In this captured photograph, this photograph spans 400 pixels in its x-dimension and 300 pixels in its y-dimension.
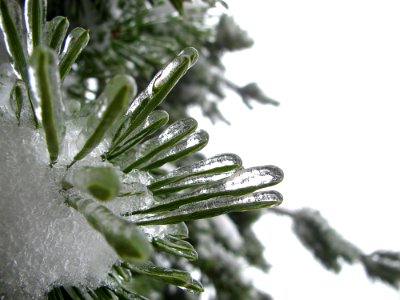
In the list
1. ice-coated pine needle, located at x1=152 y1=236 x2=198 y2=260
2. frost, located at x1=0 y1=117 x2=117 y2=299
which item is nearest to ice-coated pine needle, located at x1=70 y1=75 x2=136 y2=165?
frost, located at x1=0 y1=117 x2=117 y2=299

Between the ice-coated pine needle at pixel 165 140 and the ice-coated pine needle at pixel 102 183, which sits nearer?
the ice-coated pine needle at pixel 102 183

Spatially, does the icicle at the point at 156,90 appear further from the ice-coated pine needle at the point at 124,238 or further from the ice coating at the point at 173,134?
the ice-coated pine needle at the point at 124,238

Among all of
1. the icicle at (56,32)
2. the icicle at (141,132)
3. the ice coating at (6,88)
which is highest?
the icicle at (56,32)

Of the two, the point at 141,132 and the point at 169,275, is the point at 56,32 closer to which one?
the point at 141,132

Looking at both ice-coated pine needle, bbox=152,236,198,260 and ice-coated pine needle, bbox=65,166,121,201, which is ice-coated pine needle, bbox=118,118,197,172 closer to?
ice-coated pine needle, bbox=152,236,198,260

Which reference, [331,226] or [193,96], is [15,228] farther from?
[331,226]

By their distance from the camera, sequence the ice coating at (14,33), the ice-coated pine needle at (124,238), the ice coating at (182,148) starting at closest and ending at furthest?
the ice-coated pine needle at (124,238), the ice coating at (14,33), the ice coating at (182,148)

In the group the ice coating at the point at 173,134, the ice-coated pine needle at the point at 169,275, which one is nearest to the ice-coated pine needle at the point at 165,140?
the ice coating at the point at 173,134
